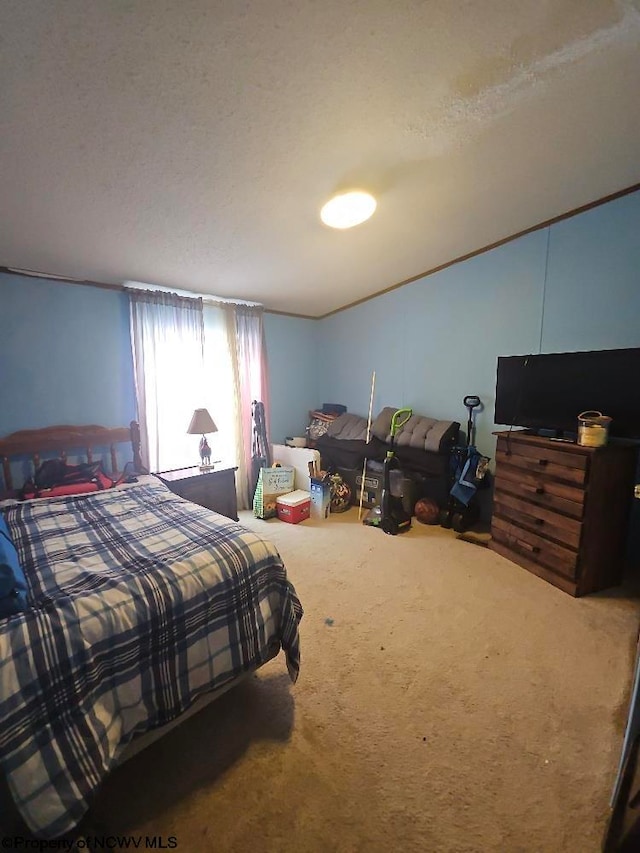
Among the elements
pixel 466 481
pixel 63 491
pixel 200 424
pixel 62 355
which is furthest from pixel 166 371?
pixel 466 481

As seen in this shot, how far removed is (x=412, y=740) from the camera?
125cm

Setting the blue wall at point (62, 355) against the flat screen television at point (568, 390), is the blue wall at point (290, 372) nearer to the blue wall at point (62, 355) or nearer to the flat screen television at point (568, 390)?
the blue wall at point (62, 355)

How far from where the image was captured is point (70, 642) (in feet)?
2.94

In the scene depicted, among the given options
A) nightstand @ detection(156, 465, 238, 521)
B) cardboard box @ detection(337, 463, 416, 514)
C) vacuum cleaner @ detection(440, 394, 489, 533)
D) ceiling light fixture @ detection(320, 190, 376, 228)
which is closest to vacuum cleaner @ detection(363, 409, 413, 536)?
cardboard box @ detection(337, 463, 416, 514)

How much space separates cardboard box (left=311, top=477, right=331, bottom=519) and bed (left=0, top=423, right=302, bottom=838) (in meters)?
1.76

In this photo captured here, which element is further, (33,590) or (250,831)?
(33,590)

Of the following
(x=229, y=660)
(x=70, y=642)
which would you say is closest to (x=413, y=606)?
(x=229, y=660)

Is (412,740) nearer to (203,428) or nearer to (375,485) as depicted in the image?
(375,485)

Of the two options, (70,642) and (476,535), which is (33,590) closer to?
(70,642)

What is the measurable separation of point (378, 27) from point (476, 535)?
3092 mm

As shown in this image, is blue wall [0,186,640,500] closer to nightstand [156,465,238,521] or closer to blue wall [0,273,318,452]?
blue wall [0,273,318,452]

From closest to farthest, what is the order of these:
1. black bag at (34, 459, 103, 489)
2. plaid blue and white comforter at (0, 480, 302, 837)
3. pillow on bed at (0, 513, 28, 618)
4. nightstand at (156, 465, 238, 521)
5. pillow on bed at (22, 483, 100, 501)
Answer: plaid blue and white comforter at (0, 480, 302, 837) → pillow on bed at (0, 513, 28, 618) → pillow on bed at (22, 483, 100, 501) → black bag at (34, 459, 103, 489) → nightstand at (156, 465, 238, 521)

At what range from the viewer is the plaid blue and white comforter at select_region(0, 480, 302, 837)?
2.67 feet

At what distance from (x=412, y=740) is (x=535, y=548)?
5.15 feet
